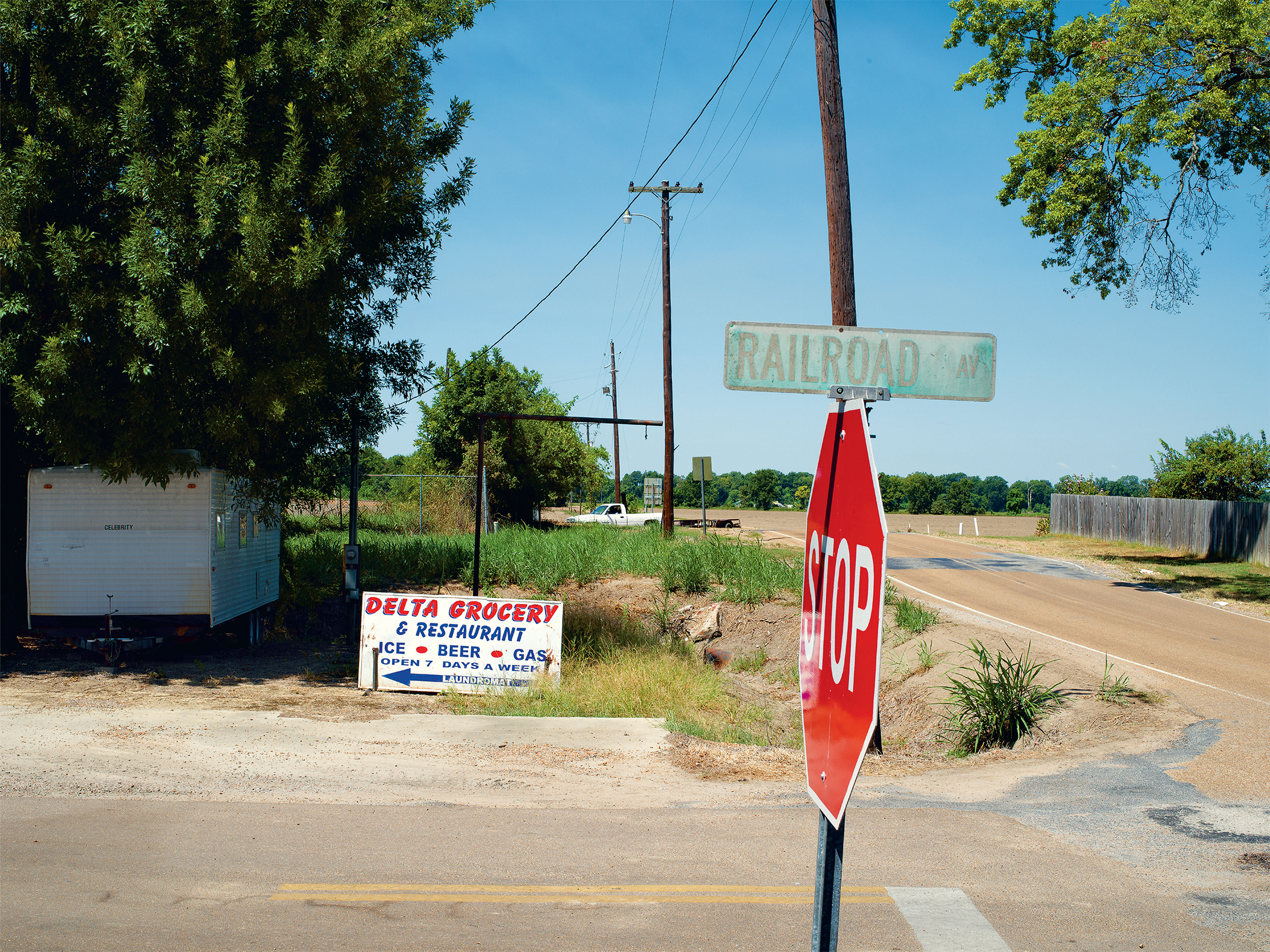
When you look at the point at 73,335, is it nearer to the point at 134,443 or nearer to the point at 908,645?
the point at 134,443

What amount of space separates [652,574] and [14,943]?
15658mm

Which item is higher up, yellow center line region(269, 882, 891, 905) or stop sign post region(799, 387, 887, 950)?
stop sign post region(799, 387, 887, 950)

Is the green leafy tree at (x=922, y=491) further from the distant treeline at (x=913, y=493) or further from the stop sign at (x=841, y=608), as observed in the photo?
the stop sign at (x=841, y=608)

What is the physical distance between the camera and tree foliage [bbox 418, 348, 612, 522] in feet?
124

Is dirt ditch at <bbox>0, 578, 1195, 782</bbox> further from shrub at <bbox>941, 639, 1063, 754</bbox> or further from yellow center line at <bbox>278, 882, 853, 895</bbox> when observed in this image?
yellow center line at <bbox>278, 882, 853, 895</bbox>

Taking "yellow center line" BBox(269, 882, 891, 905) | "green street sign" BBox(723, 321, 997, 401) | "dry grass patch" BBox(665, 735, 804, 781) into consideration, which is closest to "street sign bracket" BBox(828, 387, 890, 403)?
"green street sign" BBox(723, 321, 997, 401)

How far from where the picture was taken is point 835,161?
10.0m

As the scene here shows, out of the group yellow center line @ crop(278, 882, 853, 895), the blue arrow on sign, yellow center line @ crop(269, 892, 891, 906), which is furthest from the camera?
the blue arrow on sign

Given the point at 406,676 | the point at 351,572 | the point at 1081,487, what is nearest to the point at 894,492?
the point at 1081,487

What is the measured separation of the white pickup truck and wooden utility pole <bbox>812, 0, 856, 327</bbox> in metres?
28.9

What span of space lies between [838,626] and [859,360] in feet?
3.52

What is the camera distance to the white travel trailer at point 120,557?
12.1 metres

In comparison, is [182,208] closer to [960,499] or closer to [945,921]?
[945,921]

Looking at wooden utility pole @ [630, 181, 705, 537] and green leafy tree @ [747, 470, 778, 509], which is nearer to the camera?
wooden utility pole @ [630, 181, 705, 537]
